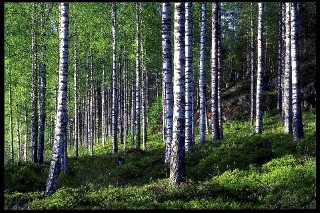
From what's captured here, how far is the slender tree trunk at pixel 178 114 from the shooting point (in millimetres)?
12391

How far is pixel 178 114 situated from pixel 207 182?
233cm

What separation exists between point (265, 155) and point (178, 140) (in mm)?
4672

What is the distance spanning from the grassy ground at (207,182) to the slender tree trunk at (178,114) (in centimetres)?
51

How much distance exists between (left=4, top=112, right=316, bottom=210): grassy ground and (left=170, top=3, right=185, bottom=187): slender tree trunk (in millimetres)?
509

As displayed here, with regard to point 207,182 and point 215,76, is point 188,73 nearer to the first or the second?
point 215,76

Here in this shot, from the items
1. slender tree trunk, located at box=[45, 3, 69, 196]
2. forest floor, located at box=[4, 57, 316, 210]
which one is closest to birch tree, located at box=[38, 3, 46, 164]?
forest floor, located at box=[4, 57, 316, 210]

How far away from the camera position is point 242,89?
40000mm

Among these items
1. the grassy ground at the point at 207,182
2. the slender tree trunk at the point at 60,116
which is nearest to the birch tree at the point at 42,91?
the grassy ground at the point at 207,182

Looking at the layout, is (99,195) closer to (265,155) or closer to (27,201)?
(27,201)

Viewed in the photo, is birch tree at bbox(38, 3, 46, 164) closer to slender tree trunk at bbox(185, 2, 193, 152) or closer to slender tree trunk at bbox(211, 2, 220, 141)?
slender tree trunk at bbox(185, 2, 193, 152)

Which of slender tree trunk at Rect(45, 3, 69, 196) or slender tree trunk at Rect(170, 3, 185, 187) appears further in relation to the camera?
slender tree trunk at Rect(45, 3, 69, 196)

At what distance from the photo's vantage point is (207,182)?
1267 centimetres

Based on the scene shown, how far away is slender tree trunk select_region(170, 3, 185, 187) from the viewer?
12.4 metres

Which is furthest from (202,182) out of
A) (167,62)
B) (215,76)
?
(215,76)
